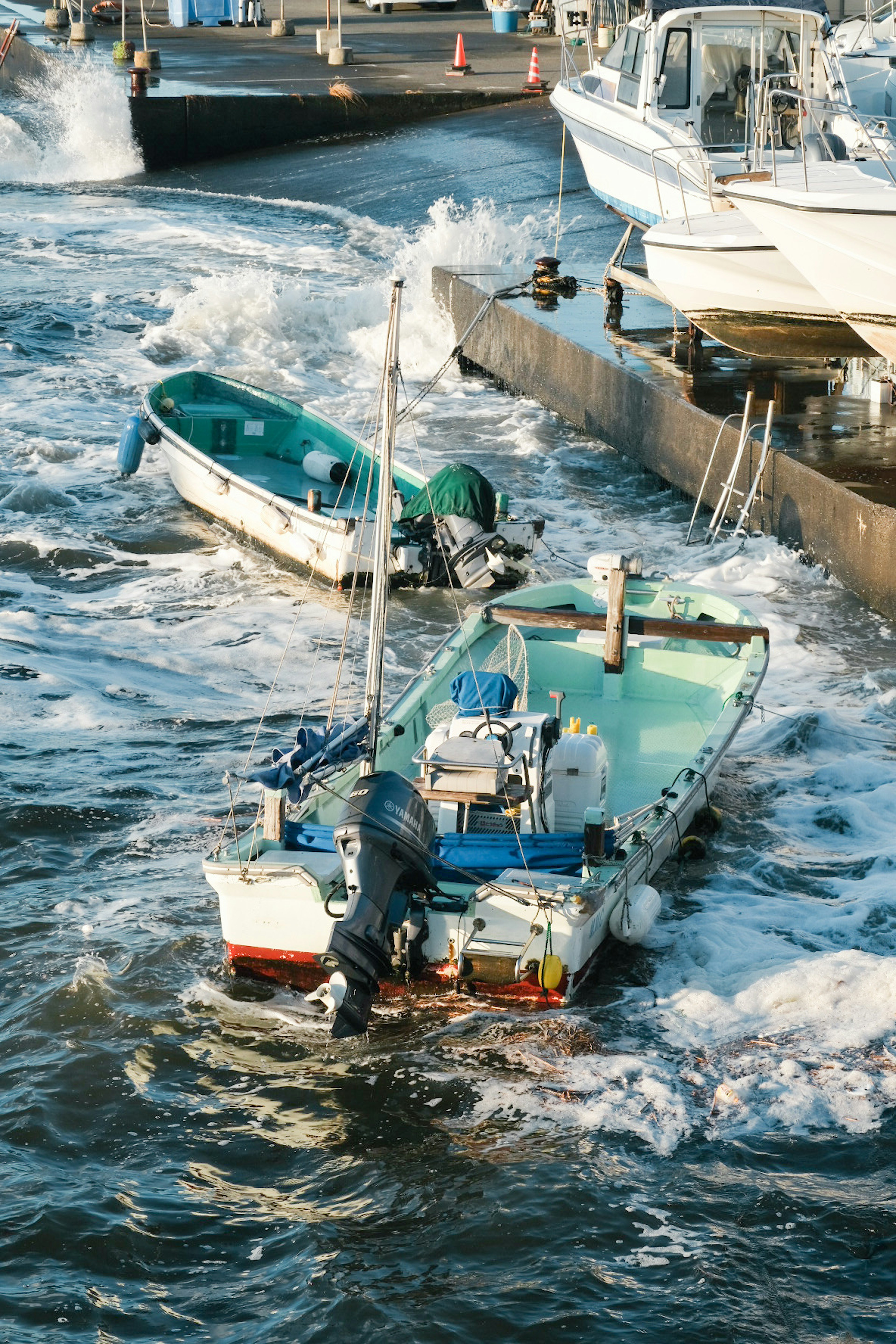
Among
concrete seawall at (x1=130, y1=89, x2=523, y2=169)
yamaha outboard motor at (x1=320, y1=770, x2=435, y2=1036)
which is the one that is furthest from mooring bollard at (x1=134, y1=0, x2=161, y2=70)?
yamaha outboard motor at (x1=320, y1=770, x2=435, y2=1036)

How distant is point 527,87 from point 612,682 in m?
24.9

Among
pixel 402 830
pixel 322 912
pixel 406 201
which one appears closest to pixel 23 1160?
pixel 322 912

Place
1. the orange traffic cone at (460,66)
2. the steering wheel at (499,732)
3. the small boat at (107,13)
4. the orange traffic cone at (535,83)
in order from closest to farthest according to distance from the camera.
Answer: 1. the steering wheel at (499,732)
2. the orange traffic cone at (535,83)
3. the orange traffic cone at (460,66)
4. the small boat at (107,13)

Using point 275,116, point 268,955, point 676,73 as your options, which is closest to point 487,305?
point 676,73

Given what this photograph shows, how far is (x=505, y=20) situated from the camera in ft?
122

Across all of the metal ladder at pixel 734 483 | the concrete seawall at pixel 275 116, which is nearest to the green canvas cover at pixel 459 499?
the metal ladder at pixel 734 483

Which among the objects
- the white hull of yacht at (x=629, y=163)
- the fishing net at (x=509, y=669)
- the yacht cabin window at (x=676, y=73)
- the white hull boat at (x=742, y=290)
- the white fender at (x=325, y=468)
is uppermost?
the yacht cabin window at (x=676, y=73)

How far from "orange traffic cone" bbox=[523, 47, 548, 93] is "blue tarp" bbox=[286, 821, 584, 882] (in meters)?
27.3

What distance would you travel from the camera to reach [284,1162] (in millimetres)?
6297

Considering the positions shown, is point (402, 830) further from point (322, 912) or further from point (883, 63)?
point (883, 63)

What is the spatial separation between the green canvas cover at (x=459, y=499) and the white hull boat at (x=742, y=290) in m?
2.98

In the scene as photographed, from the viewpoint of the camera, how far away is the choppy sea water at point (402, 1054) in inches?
223

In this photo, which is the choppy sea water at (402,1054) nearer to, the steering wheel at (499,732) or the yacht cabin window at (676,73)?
the steering wheel at (499,732)

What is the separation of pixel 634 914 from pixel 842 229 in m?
6.45
